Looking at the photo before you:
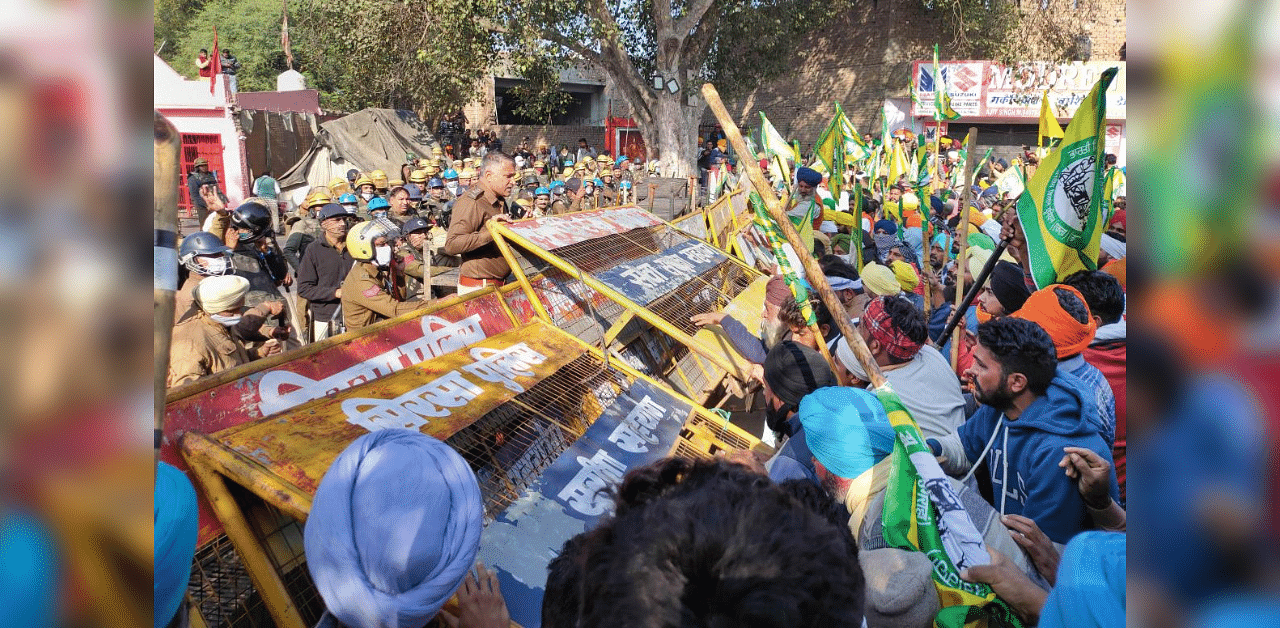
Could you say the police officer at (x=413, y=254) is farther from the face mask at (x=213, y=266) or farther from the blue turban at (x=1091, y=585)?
the blue turban at (x=1091, y=585)

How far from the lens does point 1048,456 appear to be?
257 cm

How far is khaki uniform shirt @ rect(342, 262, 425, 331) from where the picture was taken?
506 centimetres

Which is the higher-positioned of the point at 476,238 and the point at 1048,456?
the point at 476,238

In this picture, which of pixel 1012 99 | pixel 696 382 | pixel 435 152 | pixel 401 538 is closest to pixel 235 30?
pixel 435 152

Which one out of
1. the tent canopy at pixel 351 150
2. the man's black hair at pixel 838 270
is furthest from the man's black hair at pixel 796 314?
the tent canopy at pixel 351 150

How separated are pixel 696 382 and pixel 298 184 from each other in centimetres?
1860

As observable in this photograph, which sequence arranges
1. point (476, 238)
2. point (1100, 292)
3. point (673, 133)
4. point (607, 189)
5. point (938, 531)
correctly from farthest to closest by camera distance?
point (673, 133), point (607, 189), point (476, 238), point (1100, 292), point (938, 531)

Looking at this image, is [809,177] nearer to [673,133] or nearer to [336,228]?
[336,228]

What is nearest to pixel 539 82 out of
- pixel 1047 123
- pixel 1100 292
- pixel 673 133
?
pixel 673 133

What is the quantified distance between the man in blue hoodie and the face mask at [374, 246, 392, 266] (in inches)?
152

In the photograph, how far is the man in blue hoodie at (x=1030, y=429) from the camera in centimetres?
255

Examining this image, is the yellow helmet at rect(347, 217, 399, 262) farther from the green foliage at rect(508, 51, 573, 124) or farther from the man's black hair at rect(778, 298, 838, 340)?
the green foliage at rect(508, 51, 573, 124)

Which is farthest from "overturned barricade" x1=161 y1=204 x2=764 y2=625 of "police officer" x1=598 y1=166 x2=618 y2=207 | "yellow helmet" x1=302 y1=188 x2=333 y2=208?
"police officer" x1=598 y1=166 x2=618 y2=207

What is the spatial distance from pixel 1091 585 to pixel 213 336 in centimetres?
364
